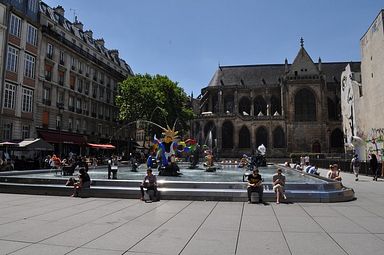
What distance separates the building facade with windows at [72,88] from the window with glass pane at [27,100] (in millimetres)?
984

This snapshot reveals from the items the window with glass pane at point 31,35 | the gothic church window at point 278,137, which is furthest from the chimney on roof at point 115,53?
the gothic church window at point 278,137

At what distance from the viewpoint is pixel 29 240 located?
585cm

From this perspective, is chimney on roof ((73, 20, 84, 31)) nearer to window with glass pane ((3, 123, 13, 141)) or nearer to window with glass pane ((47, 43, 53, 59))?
window with glass pane ((47, 43, 53, 59))

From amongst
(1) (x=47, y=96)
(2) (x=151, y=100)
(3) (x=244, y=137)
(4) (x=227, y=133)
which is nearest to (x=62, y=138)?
(1) (x=47, y=96)

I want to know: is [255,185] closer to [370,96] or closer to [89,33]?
[370,96]

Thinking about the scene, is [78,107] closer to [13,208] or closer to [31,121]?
[31,121]

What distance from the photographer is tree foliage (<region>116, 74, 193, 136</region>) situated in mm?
42562

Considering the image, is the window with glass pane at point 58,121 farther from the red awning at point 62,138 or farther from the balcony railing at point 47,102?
the balcony railing at point 47,102

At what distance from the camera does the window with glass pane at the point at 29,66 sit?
1199 inches

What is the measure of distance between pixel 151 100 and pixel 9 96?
58.0 ft

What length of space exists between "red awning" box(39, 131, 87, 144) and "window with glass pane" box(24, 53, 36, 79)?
564 centimetres

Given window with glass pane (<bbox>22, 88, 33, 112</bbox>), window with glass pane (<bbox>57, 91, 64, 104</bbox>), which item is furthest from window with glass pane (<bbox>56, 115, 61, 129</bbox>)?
window with glass pane (<bbox>22, 88, 33, 112</bbox>)

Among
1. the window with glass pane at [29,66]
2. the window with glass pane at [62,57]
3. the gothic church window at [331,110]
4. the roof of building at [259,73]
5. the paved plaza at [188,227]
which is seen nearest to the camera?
the paved plaza at [188,227]

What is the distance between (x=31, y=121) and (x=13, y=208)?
79.4ft
